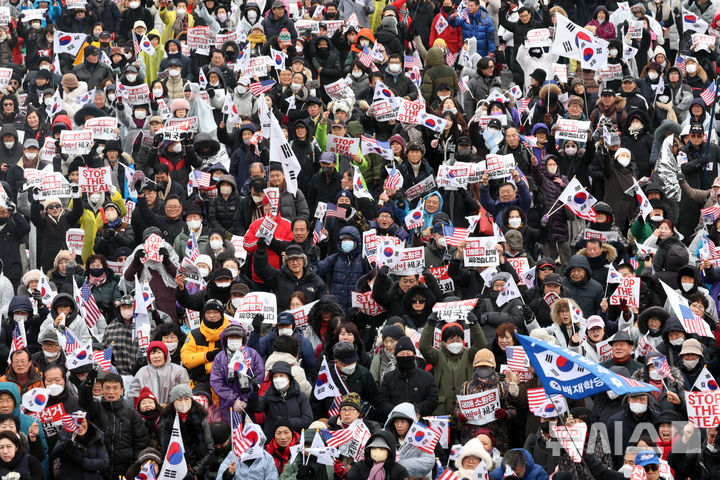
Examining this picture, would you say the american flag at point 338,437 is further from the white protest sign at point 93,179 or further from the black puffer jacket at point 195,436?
the white protest sign at point 93,179

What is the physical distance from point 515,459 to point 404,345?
1.99 meters

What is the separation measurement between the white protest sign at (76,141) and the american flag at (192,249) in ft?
10.2

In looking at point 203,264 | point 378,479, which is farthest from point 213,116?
point 378,479

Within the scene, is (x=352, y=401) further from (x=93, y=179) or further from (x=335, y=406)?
(x=93, y=179)

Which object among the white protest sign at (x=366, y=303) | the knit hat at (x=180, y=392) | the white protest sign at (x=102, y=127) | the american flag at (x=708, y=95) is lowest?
the american flag at (x=708, y=95)

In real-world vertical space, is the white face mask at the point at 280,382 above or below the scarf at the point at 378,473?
below

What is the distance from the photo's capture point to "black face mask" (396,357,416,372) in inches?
587

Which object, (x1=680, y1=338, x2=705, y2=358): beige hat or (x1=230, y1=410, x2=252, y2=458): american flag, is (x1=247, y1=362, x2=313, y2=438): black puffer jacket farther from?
(x1=680, y1=338, x2=705, y2=358): beige hat

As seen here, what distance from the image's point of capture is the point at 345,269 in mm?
17234

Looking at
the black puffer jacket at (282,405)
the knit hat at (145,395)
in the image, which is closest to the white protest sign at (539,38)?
the black puffer jacket at (282,405)

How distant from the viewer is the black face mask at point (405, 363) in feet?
49.0

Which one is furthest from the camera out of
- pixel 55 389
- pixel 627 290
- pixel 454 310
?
pixel 627 290

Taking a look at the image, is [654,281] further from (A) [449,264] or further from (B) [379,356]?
(B) [379,356]

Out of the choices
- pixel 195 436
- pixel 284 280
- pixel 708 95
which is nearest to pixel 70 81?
pixel 284 280
